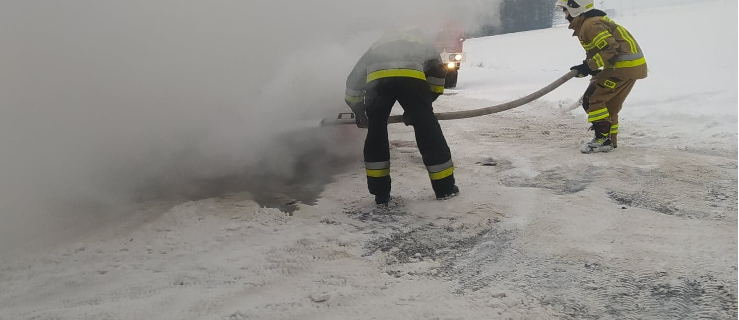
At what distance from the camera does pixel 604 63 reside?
4098mm

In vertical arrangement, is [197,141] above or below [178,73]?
below

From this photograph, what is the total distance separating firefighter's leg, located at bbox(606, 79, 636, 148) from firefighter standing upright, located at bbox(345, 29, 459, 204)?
6.35ft

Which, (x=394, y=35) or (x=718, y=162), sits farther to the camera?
(x=718, y=162)

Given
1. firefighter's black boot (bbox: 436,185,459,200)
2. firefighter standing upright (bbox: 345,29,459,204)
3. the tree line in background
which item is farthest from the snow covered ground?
the tree line in background

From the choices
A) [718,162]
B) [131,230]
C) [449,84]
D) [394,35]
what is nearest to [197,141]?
[131,230]

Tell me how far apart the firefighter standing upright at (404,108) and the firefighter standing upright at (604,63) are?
1641 mm

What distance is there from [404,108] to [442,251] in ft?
3.55

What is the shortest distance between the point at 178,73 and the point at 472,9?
2214 millimetres

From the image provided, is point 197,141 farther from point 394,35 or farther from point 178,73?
point 394,35

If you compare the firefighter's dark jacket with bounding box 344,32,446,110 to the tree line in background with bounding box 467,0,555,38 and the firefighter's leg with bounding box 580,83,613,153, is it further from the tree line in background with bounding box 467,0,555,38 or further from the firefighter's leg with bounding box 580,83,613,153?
the firefighter's leg with bounding box 580,83,613,153

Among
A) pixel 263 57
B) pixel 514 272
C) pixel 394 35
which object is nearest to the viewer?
pixel 514 272

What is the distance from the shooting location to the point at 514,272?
2.13 meters

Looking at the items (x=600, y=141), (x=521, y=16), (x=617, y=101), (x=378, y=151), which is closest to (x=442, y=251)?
(x=378, y=151)

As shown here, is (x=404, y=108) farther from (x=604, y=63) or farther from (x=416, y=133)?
(x=604, y=63)
